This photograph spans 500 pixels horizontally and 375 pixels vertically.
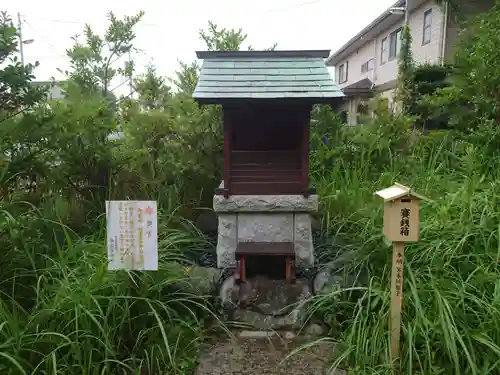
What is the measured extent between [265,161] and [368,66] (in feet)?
54.7

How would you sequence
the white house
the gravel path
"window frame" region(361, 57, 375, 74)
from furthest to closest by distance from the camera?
"window frame" region(361, 57, 375, 74)
the white house
the gravel path

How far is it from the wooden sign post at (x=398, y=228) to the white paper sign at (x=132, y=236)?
5.67 feet

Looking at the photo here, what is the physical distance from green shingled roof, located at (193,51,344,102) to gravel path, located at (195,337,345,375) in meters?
2.26

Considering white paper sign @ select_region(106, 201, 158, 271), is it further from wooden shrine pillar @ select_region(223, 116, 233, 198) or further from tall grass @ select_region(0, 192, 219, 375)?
wooden shrine pillar @ select_region(223, 116, 233, 198)

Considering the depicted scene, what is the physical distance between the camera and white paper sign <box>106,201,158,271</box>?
2.92 meters

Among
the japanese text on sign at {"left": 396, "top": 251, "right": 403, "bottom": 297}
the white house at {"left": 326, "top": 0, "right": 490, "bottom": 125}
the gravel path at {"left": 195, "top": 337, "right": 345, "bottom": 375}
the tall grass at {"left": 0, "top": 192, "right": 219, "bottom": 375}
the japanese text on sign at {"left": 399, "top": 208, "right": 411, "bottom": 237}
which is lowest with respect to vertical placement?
the gravel path at {"left": 195, "top": 337, "right": 345, "bottom": 375}

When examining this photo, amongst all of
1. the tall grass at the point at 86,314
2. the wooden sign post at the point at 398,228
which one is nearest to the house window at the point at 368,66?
the wooden sign post at the point at 398,228

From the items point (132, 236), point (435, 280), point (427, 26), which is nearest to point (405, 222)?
point (435, 280)

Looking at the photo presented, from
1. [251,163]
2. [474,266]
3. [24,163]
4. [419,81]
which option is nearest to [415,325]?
[474,266]

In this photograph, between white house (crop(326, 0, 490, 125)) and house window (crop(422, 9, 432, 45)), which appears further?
house window (crop(422, 9, 432, 45))

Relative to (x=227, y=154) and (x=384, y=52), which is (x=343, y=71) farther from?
(x=227, y=154)

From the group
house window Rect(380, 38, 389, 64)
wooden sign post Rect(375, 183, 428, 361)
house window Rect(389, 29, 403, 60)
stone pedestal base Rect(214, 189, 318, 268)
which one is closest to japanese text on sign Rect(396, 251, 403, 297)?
wooden sign post Rect(375, 183, 428, 361)

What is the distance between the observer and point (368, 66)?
63.2ft

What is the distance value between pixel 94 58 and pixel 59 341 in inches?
172
